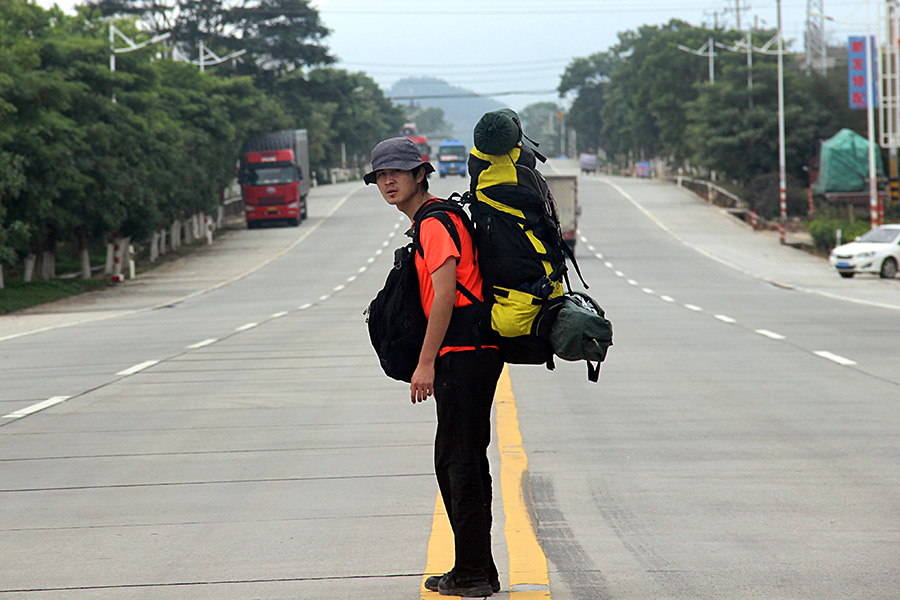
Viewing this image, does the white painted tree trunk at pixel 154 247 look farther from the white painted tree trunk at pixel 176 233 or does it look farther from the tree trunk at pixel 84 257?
the tree trunk at pixel 84 257

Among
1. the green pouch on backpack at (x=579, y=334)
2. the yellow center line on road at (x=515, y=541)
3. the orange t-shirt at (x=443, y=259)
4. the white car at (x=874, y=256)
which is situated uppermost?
the orange t-shirt at (x=443, y=259)

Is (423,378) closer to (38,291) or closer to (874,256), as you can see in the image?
(38,291)

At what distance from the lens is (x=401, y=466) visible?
7938 millimetres

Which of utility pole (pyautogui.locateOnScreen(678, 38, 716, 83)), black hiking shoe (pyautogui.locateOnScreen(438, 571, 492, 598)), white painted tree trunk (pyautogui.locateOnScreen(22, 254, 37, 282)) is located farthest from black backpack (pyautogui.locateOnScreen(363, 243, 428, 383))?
utility pole (pyautogui.locateOnScreen(678, 38, 716, 83))

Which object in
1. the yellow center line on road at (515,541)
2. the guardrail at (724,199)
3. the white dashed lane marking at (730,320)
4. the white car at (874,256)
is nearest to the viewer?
the yellow center line on road at (515,541)

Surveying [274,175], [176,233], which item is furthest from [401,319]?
[274,175]

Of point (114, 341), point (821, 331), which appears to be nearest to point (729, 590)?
point (821, 331)

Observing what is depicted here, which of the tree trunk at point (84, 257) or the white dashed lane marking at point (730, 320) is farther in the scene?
the tree trunk at point (84, 257)

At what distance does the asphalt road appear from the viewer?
548 cm

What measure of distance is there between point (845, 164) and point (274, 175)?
27223mm

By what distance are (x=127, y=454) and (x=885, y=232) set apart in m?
31.4

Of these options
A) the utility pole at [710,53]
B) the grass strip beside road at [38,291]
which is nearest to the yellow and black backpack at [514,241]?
the grass strip beside road at [38,291]

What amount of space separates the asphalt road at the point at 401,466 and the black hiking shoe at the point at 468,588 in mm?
175

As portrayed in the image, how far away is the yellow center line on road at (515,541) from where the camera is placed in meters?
5.13
